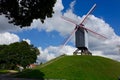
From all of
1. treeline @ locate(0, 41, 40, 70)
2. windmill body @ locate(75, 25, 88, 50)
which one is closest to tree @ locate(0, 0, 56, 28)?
windmill body @ locate(75, 25, 88, 50)

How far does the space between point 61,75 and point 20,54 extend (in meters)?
65.2

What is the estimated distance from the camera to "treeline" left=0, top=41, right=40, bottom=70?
13600 centimetres

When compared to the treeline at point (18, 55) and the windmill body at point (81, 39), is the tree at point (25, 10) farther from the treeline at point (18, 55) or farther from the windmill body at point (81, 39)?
the treeline at point (18, 55)

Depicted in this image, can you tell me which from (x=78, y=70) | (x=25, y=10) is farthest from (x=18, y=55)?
(x=25, y=10)

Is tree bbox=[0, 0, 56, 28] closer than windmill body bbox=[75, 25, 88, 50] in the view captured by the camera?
Yes

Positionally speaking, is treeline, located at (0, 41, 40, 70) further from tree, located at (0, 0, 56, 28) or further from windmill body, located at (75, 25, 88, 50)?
tree, located at (0, 0, 56, 28)

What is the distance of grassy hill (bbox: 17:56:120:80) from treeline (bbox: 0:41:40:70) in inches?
1704

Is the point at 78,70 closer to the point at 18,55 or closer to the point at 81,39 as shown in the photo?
the point at 81,39

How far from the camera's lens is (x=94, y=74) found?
80.7 metres

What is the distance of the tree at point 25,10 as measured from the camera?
106 feet

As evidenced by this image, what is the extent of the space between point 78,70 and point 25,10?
50.4m

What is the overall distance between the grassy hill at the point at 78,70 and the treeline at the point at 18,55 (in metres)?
43.3

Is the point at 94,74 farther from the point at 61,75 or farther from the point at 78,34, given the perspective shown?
the point at 78,34

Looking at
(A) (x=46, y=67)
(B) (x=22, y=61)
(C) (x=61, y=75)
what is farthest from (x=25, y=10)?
(B) (x=22, y=61)
